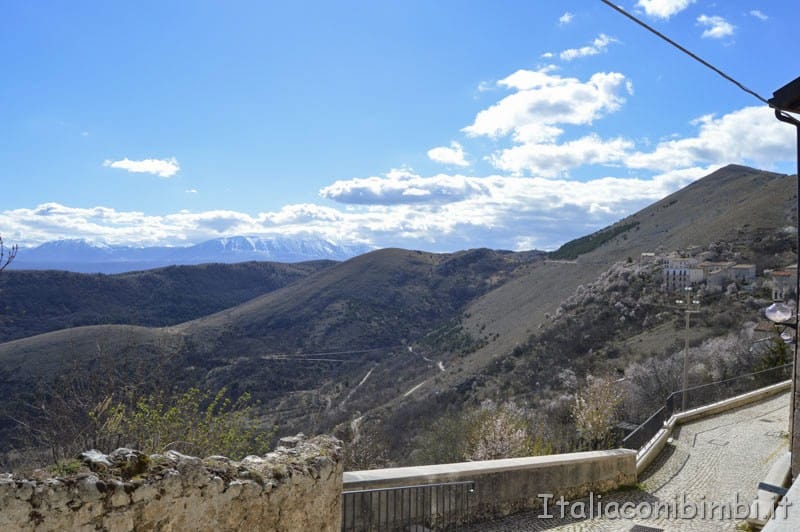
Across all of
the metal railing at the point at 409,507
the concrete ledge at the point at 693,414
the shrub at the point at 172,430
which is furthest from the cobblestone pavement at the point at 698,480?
the shrub at the point at 172,430

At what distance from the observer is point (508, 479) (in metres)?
8.23

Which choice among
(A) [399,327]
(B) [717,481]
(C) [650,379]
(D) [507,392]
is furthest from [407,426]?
(A) [399,327]

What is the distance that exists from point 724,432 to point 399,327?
214 feet

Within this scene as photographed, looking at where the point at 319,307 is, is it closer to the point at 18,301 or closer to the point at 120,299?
the point at 120,299

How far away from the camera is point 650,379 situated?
26344 millimetres

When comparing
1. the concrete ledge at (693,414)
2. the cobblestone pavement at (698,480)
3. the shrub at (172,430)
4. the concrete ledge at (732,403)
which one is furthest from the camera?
the concrete ledge at (732,403)

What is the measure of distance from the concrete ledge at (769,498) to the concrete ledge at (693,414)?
3.14 metres

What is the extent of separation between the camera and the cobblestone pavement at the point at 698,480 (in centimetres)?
838

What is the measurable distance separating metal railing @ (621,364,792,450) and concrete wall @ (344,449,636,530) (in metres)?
2.32

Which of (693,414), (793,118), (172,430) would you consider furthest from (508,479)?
(693,414)

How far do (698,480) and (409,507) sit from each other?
7526 millimetres

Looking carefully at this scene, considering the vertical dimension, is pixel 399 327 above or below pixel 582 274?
below
